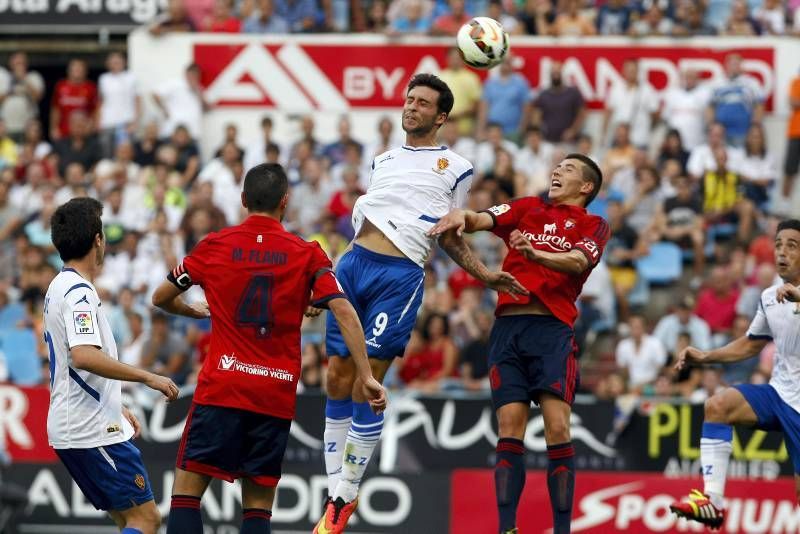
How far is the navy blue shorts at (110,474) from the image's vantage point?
1012cm

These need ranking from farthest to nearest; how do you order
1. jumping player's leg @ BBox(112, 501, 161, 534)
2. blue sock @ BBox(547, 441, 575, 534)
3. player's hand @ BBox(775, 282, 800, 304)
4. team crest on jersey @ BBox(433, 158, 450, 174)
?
1. team crest on jersey @ BBox(433, 158, 450, 174)
2. player's hand @ BBox(775, 282, 800, 304)
3. blue sock @ BBox(547, 441, 575, 534)
4. jumping player's leg @ BBox(112, 501, 161, 534)

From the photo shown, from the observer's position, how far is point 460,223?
1111 centimetres

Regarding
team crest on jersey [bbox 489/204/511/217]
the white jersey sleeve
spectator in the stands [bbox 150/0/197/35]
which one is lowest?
the white jersey sleeve

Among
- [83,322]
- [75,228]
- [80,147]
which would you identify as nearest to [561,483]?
[83,322]

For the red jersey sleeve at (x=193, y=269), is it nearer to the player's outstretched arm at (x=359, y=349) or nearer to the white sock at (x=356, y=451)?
the player's outstretched arm at (x=359, y=349)

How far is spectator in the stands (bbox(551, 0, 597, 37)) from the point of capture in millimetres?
24484

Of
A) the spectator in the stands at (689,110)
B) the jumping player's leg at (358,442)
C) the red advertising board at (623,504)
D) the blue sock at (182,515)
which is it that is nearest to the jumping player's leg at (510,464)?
the jumping player's leg at (358,442)

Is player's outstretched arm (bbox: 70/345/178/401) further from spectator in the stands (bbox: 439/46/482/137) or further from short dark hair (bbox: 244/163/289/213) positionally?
spectator in the stands (bbox: 439/46/482/137)

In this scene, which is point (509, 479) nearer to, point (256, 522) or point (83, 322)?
point (256, 522)

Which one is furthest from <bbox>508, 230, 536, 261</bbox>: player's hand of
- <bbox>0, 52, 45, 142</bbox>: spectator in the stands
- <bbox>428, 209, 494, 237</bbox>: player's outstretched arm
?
<bbox>0, 52, 45, 142</bbox>: spectator in the stands

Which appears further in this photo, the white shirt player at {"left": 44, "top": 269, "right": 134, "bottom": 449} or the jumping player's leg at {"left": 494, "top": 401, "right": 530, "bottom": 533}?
the jumping player's leg at {"left": 494, "top": 401, "right": 530, "bottom": 533}

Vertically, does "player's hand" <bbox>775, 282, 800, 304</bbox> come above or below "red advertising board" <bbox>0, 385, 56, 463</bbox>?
above

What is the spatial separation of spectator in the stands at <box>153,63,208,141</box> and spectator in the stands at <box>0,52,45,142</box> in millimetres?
2177

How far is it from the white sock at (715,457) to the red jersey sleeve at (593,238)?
1835 mm
